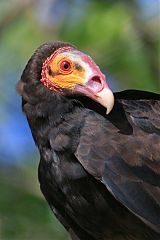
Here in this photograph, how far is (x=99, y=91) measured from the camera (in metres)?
4.36

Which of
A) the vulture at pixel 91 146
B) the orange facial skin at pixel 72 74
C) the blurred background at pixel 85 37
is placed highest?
the blurred background at pixel 85 37

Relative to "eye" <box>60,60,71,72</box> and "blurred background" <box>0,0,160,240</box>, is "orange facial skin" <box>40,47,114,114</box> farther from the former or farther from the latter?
"blurred background" <box>0,0,160,240</box>

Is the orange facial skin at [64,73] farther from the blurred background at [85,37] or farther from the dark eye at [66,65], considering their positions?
the blurred background at [85,37]

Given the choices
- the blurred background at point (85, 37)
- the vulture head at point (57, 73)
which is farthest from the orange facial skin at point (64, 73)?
the blurred background at point (85, 37)

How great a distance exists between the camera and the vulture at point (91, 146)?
4340 millimetres

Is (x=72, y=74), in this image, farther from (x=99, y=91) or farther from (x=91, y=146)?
(x=91, y=146)

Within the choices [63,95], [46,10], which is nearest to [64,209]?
[63,95]

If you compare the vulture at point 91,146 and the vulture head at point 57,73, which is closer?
A: the vulture at point 91,146

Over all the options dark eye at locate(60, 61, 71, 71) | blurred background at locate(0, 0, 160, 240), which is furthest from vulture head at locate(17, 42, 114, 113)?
blurred background at locate(0, 0, 160, 240)

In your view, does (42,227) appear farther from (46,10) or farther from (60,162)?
(46,10)

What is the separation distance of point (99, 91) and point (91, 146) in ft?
0.99

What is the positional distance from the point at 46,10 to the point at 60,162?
4.20 meters

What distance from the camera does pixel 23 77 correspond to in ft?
15.3

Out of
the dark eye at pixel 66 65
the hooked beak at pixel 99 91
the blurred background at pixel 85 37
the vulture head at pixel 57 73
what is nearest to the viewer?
the hooked beak at pixel 99 91
